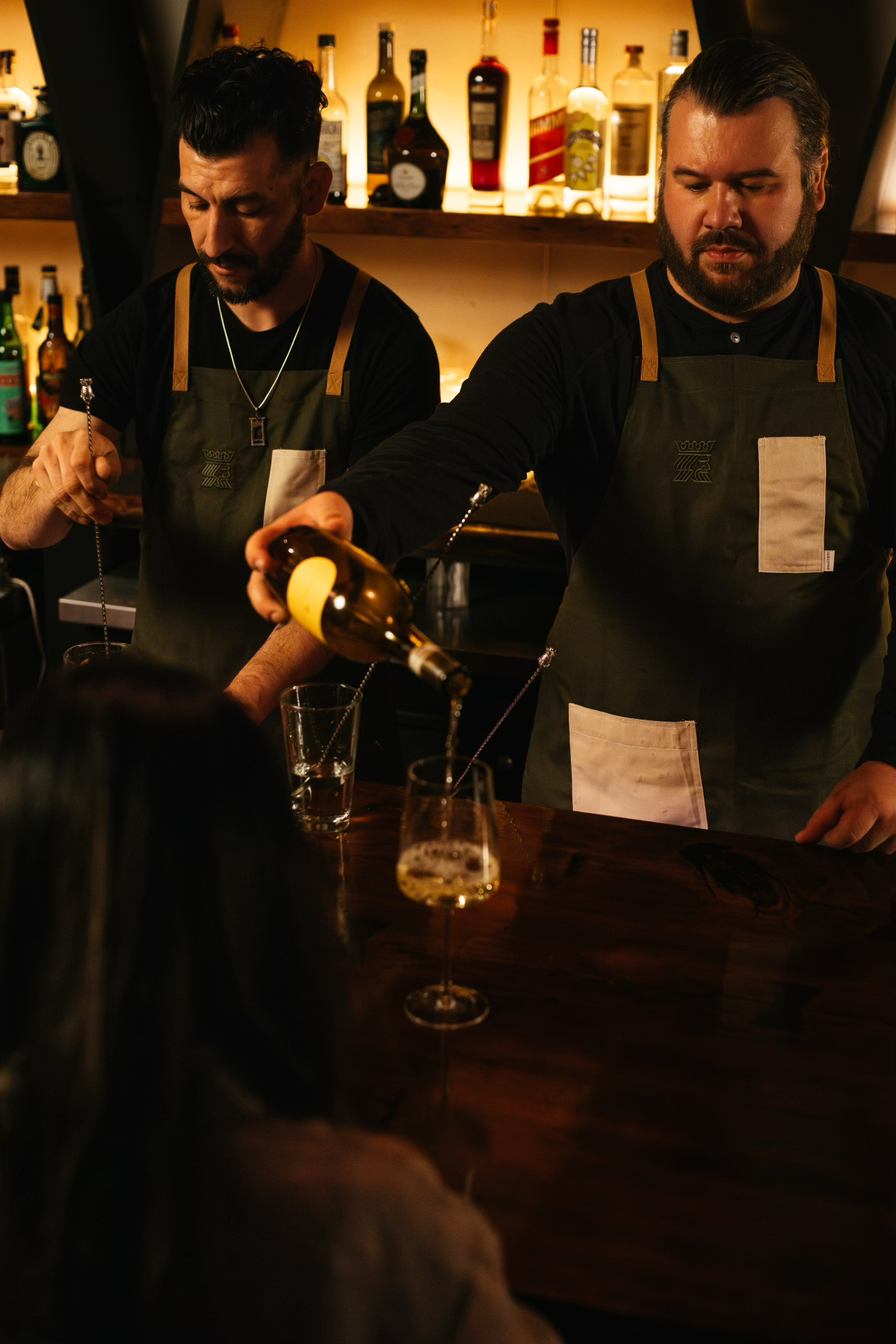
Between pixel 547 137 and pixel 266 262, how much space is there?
1.15 m

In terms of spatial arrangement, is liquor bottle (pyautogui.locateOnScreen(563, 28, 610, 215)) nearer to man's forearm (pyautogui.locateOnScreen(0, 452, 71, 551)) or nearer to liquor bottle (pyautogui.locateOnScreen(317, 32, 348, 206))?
liquor bottle (pyautogui.locateOnScreen(317, 32, 348, 206))

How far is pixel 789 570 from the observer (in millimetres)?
1771

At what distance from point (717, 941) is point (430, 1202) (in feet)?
1.88

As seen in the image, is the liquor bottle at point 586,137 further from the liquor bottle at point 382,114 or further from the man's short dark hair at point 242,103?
the man's short dark hair at point 242,103

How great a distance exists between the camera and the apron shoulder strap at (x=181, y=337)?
2.08 meters

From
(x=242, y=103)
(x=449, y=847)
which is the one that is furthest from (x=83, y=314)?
(x=449, y=847)

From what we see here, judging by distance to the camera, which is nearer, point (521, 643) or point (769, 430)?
point (769, 430)

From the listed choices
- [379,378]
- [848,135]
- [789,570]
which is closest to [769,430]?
[789,570]

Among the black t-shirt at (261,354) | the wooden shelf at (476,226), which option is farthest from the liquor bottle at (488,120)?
the black t-shirt at (261,354)

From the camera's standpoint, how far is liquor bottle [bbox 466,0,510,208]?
9.19 feet

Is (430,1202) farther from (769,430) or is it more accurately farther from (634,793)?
(769,430)

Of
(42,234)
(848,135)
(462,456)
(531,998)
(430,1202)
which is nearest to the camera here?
(430,1202)

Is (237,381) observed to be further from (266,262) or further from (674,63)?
(674,63)

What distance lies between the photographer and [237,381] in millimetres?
2051
